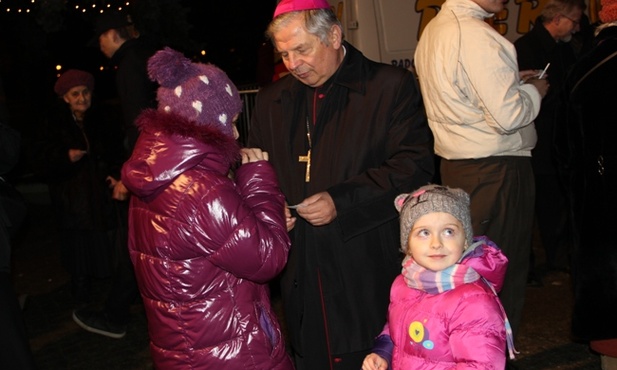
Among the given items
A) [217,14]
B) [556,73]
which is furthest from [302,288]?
[217,14]

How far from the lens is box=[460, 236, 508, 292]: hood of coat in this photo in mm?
2738

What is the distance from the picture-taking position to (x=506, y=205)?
4.11m

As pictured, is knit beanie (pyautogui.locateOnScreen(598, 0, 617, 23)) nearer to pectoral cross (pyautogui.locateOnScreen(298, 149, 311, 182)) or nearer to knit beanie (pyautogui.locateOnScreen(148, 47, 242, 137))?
pectoral cross (pyautogui.locateOnScreen(298, 149, 311, 182))

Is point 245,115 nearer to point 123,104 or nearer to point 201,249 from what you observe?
point 123,104

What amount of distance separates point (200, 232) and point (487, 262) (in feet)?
3.45

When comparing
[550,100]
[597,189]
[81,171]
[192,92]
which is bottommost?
[81,171]

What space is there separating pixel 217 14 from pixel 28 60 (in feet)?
24.8

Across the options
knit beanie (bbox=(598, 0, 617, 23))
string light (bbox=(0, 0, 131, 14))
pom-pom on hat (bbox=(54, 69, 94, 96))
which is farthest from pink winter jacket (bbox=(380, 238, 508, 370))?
string light (bbox=(0, 0, 131, 14))

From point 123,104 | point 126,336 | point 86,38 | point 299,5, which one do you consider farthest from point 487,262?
point 86,38

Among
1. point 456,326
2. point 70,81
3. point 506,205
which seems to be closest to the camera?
point 456,326

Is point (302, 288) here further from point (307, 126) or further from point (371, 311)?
point (307, 126)

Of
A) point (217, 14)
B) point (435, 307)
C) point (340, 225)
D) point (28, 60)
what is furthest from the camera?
point (217, 14)

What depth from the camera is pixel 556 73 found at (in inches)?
237

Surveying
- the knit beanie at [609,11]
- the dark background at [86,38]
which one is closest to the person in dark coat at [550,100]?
the knit beanie at [609,11]
